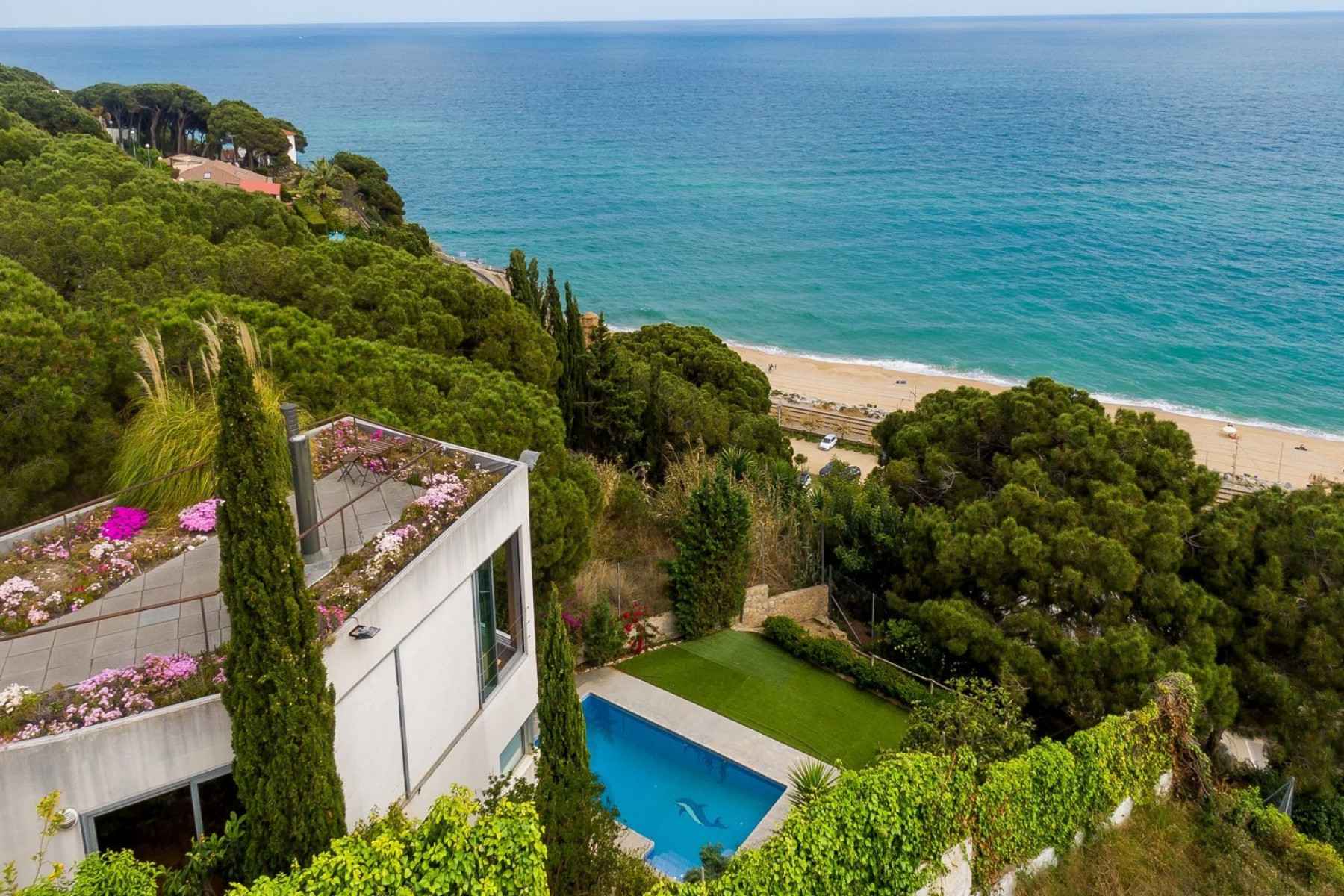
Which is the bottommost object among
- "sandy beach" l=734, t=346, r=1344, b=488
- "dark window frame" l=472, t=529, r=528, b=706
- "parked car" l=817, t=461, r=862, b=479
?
"sandy beach" l=734, t=346, r=1344, b=488

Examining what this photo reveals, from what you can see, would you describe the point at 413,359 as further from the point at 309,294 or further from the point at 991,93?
the point at 991,93

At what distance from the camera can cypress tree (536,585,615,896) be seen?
10.0 m

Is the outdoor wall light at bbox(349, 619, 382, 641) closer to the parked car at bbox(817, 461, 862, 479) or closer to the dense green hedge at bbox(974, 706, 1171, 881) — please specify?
the dense green hedge at bbox(974, 706, 1171, 881)

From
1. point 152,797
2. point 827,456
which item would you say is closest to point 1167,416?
point 827,456

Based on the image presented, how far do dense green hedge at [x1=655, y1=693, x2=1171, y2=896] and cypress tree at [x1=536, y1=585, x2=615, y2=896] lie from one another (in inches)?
74.2

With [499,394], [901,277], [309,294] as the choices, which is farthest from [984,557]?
[901,277]

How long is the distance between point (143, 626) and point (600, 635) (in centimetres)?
962

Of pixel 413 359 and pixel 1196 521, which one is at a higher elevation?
pixel 413 359

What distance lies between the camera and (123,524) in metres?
9.83

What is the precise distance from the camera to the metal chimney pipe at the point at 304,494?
8.95m

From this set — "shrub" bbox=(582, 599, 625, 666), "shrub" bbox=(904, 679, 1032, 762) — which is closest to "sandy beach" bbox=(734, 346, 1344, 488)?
"shrub" bbox=(582, 599, 625, 666)

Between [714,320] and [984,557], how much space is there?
47329mm

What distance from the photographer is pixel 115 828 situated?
7285 millimetres

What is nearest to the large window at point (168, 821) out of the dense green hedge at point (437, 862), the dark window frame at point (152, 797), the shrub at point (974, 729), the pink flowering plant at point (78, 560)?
the dark window frame at point (152, 797)
